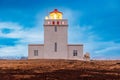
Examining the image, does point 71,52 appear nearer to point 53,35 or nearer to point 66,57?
point 66,57

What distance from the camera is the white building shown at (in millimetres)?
47956

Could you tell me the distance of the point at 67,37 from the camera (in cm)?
4888

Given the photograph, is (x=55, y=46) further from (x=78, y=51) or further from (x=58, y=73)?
(x=58, y=73)

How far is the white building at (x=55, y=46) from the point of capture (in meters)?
48.0

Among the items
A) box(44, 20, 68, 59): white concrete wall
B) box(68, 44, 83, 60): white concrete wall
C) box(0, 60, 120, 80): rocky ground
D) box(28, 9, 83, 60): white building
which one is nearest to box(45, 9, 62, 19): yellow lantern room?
box(28, 9, 83, 60): white building

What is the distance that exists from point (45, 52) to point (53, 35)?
11.5ft

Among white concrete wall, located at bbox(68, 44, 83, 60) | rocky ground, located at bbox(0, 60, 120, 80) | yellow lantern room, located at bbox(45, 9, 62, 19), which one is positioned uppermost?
yellow lantern room, located at bbox(45, 9, 62, 19)

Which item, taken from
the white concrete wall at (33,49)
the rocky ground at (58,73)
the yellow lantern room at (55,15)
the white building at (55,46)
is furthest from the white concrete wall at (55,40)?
the rocky ground at (58,73)

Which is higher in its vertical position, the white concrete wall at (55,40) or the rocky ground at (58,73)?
the white concrete wall at (55,40)

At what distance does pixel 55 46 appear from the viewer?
4819 cm

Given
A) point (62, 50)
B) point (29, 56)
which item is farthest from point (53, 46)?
point (29, 56)

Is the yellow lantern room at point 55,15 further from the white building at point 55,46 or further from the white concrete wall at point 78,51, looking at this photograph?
the white concrete wall at point 78,51

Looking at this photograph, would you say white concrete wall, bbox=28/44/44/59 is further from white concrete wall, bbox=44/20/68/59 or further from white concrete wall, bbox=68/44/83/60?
white concrete wall, bbox=68/44/83/60

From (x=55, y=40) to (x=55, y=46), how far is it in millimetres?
1120
